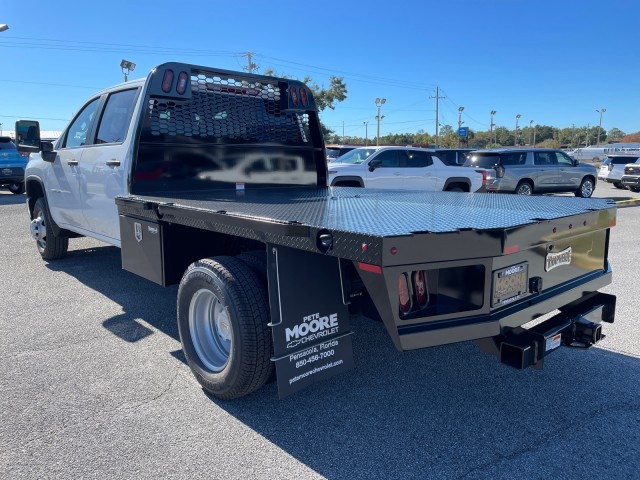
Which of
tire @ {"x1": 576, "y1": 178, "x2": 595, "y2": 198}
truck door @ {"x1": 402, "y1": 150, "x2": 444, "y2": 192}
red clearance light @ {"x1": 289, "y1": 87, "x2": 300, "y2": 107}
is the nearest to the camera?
red clearance light @ {"x1": 289, "y1": 87, "x2": 300, "y2": 107}

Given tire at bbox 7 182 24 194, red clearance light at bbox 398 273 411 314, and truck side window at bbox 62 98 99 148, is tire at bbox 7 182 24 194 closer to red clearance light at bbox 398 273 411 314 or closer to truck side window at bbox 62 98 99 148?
truck side window at bbox 62 98 99 148

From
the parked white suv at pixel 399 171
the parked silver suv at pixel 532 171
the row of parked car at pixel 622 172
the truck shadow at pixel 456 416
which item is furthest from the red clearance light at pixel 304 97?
the row of parked car at pixel 622 172

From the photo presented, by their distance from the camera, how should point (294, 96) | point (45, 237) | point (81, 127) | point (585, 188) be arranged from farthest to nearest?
1. point (585, 188)
2. point (45, 237)
3. point (81, 127)
4. point (294, 96)

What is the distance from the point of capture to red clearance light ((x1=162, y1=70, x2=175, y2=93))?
444 cm

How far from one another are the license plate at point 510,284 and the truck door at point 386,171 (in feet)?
34.5

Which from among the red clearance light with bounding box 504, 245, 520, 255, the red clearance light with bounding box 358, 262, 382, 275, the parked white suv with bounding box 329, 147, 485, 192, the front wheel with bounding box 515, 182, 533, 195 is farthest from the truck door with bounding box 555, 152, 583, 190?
the red clearance light with bounding box 358, 262, 382, 275

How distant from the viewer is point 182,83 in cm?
453

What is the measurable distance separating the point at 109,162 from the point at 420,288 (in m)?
3.41

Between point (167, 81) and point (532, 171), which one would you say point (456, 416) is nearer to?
point (167, 81)

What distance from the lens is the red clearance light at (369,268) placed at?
222 centimetres

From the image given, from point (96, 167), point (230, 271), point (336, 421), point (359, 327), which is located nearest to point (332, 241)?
point (230, 271)

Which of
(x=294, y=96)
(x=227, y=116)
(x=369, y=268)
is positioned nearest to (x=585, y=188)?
(x=294, y=96)

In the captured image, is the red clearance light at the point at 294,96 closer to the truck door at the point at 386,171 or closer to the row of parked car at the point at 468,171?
the row of parked car at the point at 468,171

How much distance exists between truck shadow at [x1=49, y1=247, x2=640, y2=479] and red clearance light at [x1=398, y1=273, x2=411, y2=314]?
2.61 feet
